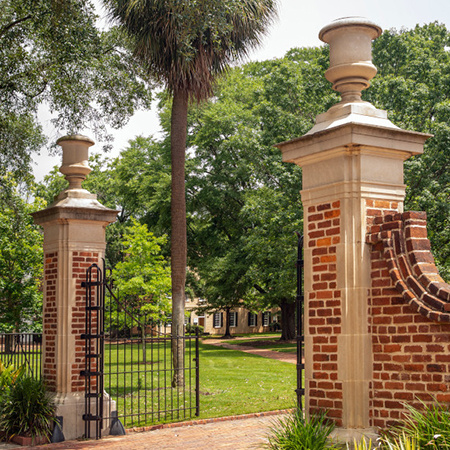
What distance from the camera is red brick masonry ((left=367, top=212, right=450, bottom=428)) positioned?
4.56 metres

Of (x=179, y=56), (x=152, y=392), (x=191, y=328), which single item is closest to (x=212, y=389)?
(x=152, y=392)

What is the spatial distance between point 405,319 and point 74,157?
255 inches

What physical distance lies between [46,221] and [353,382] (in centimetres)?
608

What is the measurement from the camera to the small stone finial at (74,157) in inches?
383

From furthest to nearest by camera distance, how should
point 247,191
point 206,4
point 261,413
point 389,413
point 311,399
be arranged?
1. point 247,191
2. point 261,413
3. point 206,4
4. point 311,399
5. point 389,413

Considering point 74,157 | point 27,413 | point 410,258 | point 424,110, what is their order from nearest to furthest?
point 410,258 → point 27,413 → point 74,157 → point 424,110

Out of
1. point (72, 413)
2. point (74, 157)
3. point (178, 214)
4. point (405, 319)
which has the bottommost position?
point (72, 413)

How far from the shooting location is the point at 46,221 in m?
9.58

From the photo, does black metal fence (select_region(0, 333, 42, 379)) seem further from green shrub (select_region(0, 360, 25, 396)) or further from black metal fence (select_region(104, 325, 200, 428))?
black metal fence (select_region(104, 325, 200, 428))

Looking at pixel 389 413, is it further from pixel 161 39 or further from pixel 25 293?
pixel 25 293

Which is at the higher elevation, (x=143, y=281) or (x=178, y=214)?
(x=178, y=214)

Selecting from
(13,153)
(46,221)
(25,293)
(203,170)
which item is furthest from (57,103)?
(203,170)

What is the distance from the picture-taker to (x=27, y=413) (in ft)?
28.6

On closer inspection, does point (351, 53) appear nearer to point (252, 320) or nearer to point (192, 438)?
point (192, 438)
